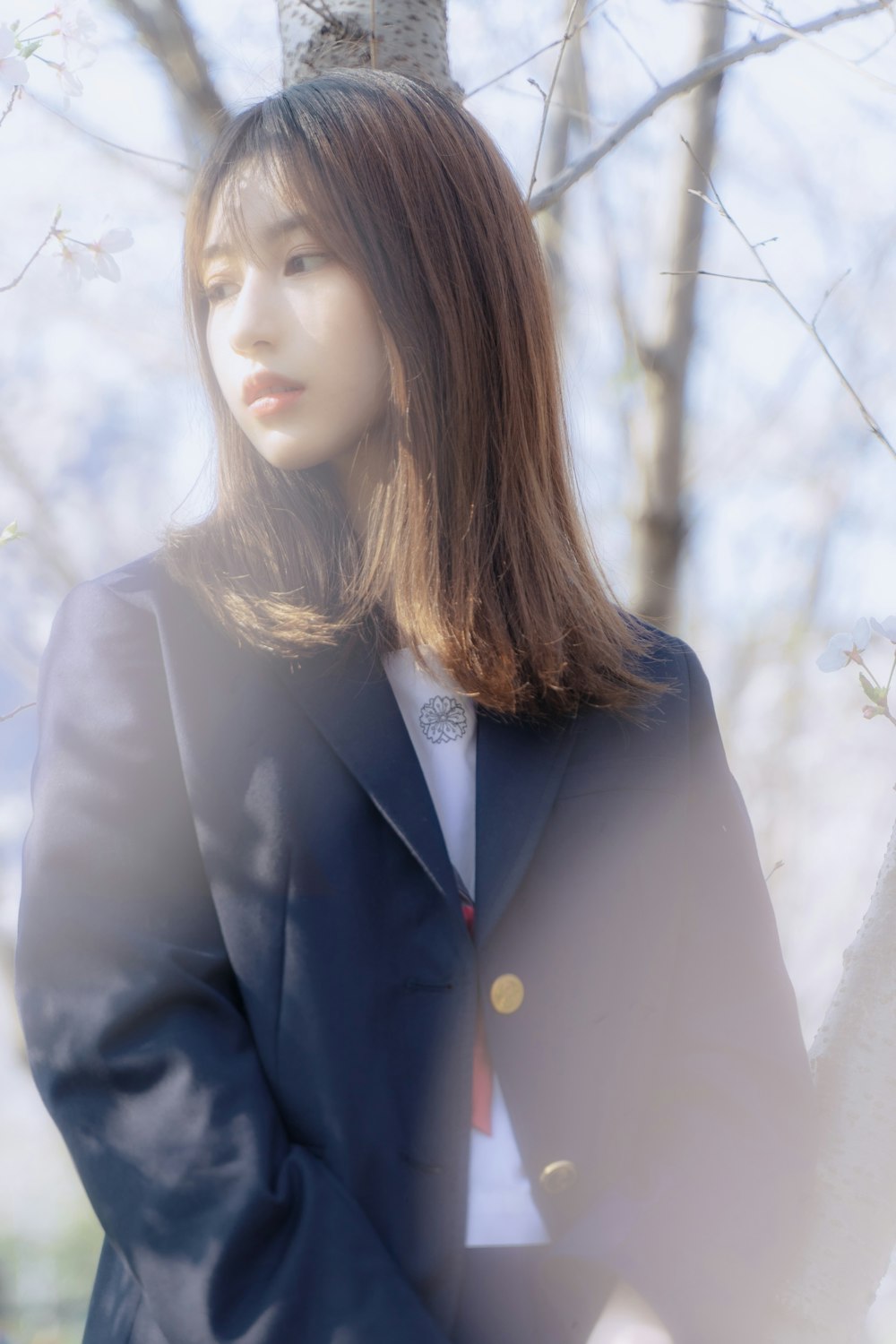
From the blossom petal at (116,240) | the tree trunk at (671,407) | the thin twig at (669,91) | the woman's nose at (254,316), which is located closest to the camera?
the woman's nose at (254,316)

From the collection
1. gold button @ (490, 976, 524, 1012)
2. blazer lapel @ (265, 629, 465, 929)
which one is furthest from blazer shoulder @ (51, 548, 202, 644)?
gold button @ (490, 976, 524, 1012)

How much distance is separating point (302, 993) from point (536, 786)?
346 millimetres

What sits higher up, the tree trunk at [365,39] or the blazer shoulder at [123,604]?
the tree trunk at [365,39]

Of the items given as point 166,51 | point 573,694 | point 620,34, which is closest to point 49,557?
point 166,51

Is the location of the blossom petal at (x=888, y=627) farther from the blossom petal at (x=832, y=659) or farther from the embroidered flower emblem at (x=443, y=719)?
the embroidered flower emblem at (x=443, y=719)

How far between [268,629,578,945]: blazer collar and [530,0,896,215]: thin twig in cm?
95

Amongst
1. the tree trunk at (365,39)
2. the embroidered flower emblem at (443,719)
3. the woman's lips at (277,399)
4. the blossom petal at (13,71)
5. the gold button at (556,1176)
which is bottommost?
the gold button at (556,1176)

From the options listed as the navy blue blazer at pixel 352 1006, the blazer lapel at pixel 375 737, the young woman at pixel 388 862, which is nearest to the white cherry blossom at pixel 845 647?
the young woman at pixel 388 862

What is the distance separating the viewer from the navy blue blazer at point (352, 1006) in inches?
41.6

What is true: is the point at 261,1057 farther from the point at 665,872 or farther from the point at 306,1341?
the point at 665,872

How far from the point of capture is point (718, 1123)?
1.32 metres

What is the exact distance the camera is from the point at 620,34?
80.6 inches

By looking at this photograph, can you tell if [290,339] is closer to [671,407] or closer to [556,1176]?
[556,1176]

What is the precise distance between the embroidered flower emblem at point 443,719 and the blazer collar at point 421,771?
0.08 feet
